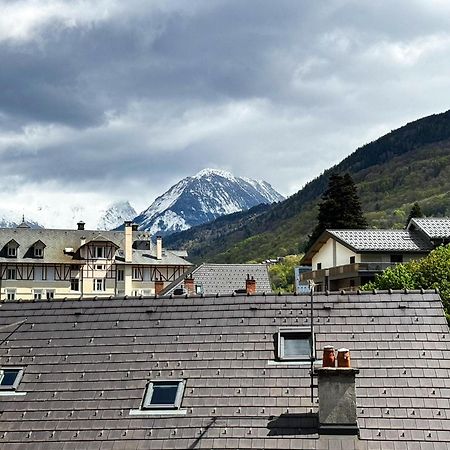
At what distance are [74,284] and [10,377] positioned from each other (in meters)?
57.5

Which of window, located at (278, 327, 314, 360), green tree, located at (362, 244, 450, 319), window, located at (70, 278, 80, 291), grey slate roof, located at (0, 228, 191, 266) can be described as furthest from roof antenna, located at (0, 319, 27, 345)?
window, located at (70, 278, 80, 291)

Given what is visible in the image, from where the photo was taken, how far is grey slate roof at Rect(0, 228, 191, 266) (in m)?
70.4

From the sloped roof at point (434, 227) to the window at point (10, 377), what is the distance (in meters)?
39.9

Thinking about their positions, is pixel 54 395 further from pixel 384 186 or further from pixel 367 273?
pixel 384 186

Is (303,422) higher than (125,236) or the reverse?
the reverse

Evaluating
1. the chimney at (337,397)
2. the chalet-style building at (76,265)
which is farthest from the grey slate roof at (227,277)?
the chimney at (337,397)

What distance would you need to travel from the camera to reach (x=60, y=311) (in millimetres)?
16562

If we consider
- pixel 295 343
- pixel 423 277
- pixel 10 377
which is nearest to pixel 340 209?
pixel 423 277

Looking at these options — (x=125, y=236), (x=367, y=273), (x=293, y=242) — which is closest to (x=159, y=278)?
(x=125, y=236)

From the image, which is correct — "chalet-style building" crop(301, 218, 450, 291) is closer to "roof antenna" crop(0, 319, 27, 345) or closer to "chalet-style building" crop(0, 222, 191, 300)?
"chalet-style building" crop(0, 222, 191, 300)

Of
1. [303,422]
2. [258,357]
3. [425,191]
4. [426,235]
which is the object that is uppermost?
[425,191]

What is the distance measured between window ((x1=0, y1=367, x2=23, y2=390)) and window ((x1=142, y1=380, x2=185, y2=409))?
112 inches

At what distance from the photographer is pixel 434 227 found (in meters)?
51.3

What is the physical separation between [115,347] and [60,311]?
2204mm
